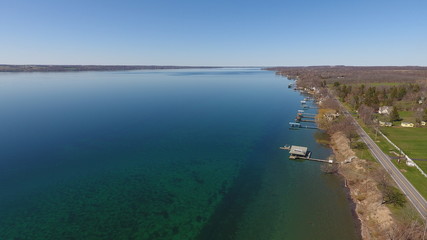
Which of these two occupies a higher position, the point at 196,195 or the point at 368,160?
the point at 368,160

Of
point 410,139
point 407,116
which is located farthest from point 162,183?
point 407,116

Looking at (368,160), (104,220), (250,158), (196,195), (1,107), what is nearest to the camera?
(104,220)

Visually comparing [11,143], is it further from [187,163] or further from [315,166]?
[315,166]

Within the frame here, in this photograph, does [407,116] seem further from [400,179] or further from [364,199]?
[364,199]

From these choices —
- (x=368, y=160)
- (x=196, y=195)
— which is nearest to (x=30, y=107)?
(x=196, y=195)

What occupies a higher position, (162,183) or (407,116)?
(407,116)

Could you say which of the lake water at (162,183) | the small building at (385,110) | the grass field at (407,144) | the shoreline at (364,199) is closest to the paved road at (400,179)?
the grass field at (407,144)

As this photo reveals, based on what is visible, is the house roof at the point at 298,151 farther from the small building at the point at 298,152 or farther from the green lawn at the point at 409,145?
the green lawn at the point at 409,145

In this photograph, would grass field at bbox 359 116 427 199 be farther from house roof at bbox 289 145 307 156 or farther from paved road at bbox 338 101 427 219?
house roof at bbox 289 145 307 156
